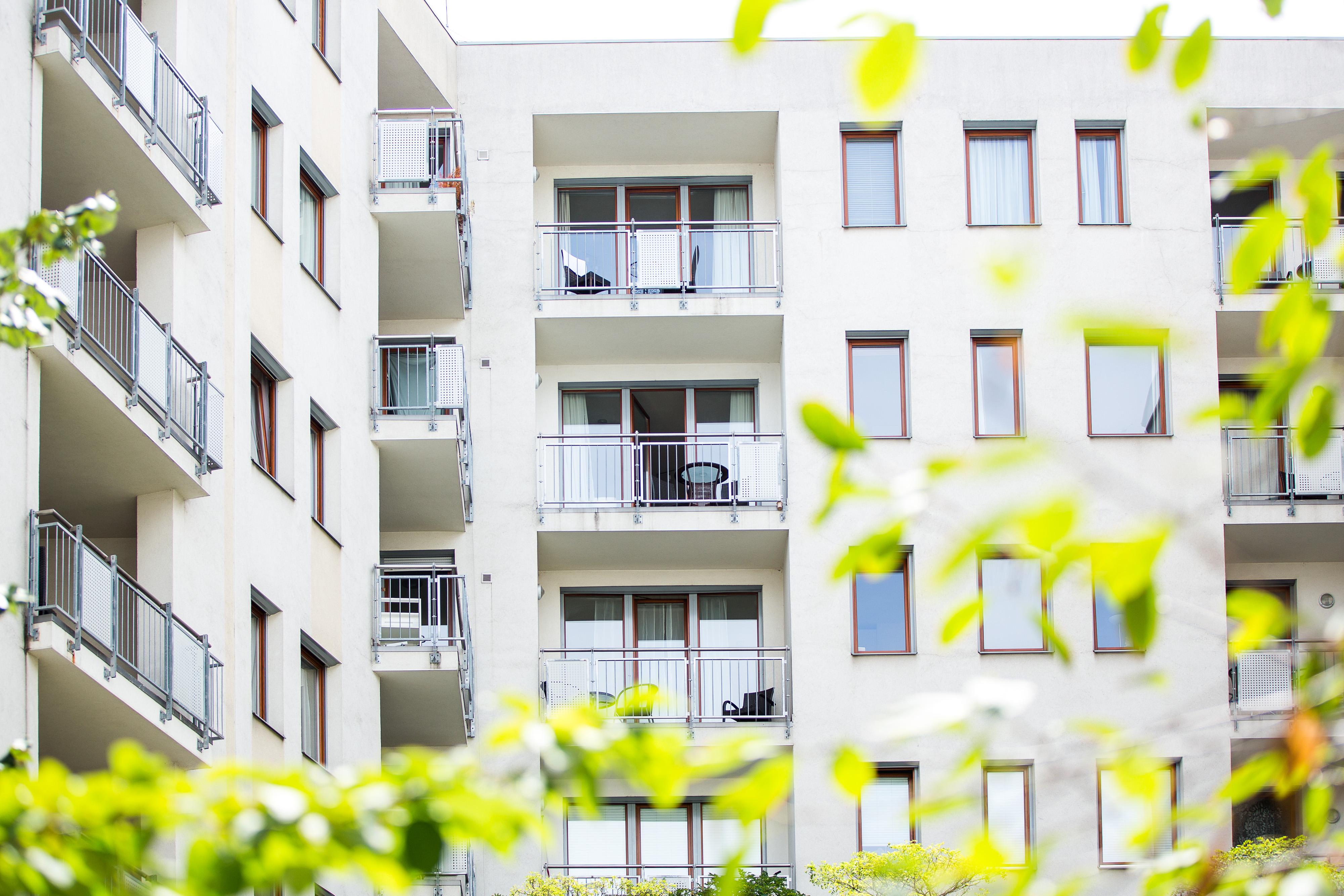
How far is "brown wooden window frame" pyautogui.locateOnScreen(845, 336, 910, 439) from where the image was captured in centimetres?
2475

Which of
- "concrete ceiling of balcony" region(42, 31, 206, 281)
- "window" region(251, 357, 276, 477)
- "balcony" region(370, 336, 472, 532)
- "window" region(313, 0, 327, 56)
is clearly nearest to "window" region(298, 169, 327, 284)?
"balcony" region(370, 336, 472, 532)

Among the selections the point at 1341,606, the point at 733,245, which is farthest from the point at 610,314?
the point at 1341,606

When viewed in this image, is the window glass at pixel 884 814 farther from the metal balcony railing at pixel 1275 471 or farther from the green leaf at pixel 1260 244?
the green leaf at pixel 1260 244

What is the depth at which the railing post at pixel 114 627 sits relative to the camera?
42.2 feet

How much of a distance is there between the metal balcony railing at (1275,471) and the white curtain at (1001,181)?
4.36 meters

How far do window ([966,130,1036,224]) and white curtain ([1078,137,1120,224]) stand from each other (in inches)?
29.2

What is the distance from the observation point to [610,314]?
81.0 feet

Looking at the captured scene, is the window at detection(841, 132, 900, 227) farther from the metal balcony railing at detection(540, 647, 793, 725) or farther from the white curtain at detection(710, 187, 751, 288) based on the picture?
the metal balcony railing at detection(540, 647, 793, 725)

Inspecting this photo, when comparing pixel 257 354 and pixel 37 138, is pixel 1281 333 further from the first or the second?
pixel 257 354

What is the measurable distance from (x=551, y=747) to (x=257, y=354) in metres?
15.2

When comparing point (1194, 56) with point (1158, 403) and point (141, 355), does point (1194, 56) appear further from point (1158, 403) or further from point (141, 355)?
point (1158, 403)

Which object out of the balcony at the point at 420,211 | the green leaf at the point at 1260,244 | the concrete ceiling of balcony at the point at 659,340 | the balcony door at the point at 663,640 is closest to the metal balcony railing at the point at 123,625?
the balcony at the point at 420,211

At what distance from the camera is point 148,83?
1425 centimetres

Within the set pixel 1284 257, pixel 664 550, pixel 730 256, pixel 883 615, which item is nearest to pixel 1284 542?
pixel 1284 257
